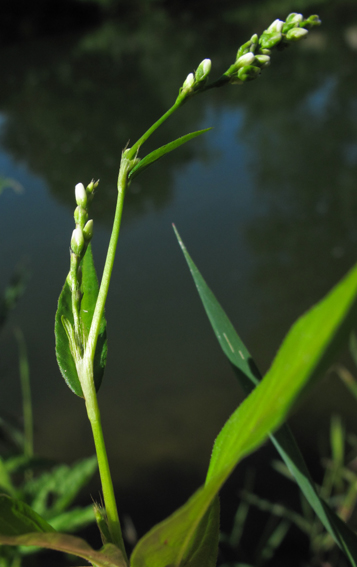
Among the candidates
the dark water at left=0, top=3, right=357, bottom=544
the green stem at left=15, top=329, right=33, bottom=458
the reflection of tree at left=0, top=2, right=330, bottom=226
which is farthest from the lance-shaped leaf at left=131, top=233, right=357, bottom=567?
the reflection of tree at left=0, top=2, right=330, bottom=226

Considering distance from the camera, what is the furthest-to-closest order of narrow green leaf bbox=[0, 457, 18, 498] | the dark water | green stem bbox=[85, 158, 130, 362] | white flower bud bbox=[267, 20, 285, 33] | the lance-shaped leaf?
the dark water, narrow green leaf bbox=[0, 457, 18, 498], white flower bud bbox=[267, 20, 285, 33], green stem bbox=[85, 158, 130, 362], the lance-shaped leaf

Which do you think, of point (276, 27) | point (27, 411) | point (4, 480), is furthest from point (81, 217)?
point (27, 411)

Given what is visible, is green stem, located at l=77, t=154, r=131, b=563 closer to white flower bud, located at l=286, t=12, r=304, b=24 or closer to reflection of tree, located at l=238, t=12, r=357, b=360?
white flower bud, located at l=286, t=12, r=304, b=24

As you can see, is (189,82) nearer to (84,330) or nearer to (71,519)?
(84,330)

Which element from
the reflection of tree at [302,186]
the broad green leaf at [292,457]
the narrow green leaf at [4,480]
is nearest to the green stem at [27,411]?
the narrow green leaf at [4,480]

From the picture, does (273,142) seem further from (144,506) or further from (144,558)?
(144,558)

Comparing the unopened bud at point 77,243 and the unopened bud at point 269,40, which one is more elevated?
the unopened bud at point 269,40

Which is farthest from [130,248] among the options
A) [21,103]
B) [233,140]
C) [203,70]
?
[21,103]

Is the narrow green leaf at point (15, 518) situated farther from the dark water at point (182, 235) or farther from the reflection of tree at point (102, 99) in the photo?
the reflection of tree at point (102, 99)
